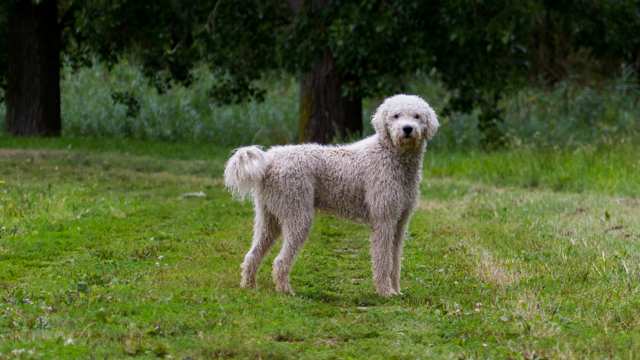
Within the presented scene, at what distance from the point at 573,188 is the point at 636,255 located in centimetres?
660

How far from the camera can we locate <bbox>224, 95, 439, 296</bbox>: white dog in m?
9.08

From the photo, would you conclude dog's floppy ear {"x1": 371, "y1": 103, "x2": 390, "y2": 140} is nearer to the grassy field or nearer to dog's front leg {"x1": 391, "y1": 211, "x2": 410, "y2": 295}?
dog's front leg {"x1": 391, "y1": 211, "x2": 410, "y2": 295}

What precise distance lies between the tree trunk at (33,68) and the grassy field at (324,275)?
279 inches

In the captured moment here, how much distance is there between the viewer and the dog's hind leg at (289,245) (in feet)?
29.5

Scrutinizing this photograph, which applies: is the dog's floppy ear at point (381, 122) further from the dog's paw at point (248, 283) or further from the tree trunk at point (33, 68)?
the tree trunk at point (33, 68)

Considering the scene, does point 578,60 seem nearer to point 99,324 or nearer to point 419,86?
point 419,86

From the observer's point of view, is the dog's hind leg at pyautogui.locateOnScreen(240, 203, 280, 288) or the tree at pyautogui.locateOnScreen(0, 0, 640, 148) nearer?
the dog's hind leg at pyautogui.locateOnScreen(240, 203, 280, 288)

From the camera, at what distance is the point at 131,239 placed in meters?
11.6

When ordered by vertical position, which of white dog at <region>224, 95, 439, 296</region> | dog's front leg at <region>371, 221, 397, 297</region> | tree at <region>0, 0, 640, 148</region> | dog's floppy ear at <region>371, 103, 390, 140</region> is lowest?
dog's front leg at <region>371, 221, 397, 297</region>

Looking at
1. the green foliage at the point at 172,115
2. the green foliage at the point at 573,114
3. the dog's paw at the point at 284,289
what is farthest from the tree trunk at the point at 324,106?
the dog's paw at the point at 284,289

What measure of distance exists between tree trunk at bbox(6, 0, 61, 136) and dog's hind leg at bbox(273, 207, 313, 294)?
16104 mm

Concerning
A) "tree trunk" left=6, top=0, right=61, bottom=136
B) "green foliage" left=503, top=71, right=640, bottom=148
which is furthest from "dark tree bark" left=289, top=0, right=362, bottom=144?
"tree trunk" left=6, top=0, right=61, bottom=136

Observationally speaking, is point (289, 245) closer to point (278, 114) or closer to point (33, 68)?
point (33, 68)

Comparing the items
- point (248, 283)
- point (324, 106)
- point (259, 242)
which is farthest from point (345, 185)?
point (324, 106)
